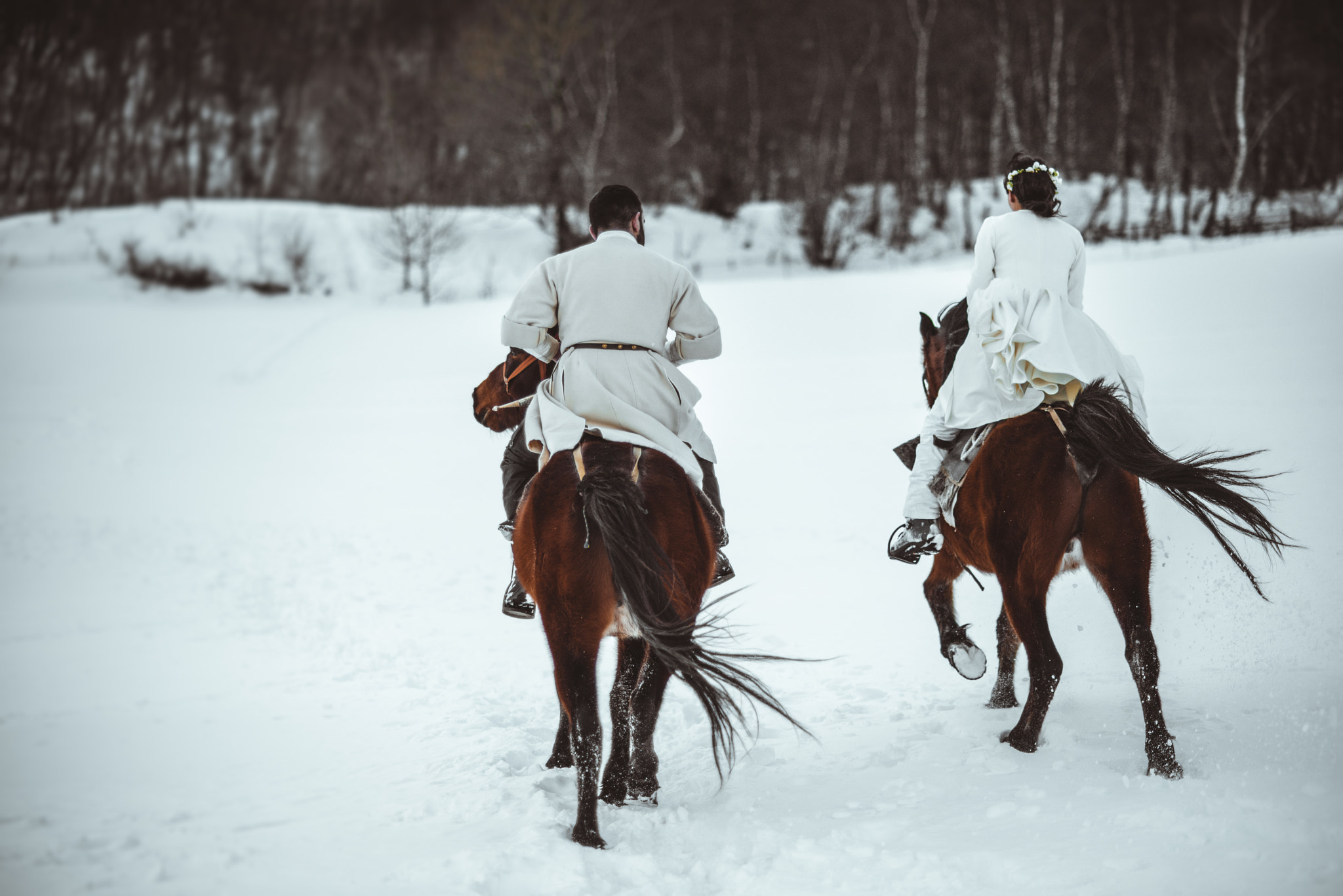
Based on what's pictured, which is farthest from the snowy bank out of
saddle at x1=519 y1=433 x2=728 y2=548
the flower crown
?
saddle at x1=519 y1=433 x2=728 y2=548

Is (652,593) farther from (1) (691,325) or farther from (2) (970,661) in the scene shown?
(2) (970,661)

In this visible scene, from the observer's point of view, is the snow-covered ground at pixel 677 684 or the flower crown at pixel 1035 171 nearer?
the snow-covered ground at pixel 677 684

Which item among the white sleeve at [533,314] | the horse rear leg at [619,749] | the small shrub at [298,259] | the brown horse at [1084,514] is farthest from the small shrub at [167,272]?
the brown horse at [1084,514]

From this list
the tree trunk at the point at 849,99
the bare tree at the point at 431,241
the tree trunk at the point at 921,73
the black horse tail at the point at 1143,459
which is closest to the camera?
the black horse tail at the point at 1143,459

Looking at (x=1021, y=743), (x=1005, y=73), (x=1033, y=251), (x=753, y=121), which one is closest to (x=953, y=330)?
(x=1033, y=251)

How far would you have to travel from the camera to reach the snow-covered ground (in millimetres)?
3000

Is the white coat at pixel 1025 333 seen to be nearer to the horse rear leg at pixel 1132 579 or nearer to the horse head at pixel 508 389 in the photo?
the horse rear leg at pixel 1132 579

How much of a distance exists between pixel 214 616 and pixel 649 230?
2148cm

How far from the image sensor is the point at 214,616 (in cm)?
664

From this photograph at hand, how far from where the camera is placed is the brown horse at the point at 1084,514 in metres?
3.42

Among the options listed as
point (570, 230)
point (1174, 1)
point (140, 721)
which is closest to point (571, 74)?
point (570, 230)

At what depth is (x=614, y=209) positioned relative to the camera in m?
3.69

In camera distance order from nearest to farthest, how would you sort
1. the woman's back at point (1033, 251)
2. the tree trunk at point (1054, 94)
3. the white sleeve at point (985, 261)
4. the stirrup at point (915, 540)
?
the woman's back at point (1033, 251)
the white sleeve at point (985, 261)
the stirrup at point (915, 540)
the tree trunk at point (1054, 94)

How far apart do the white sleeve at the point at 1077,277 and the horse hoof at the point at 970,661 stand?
64.0 inches
